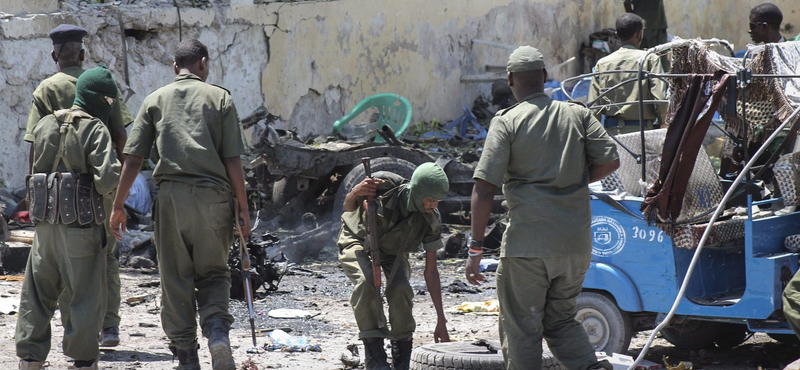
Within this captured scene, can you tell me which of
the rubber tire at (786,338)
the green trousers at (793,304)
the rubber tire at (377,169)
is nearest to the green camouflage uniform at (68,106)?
the green trousers at (793,304)

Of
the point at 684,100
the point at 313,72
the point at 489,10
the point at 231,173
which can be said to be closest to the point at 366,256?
the point at 231,173

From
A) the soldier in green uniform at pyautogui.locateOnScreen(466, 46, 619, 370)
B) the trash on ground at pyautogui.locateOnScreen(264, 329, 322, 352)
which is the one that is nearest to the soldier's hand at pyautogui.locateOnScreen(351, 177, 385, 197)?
the soldier in green uniform at pyautogui.locateOnScreen(466, 46, 619, 370)

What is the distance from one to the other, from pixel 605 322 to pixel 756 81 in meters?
1.69

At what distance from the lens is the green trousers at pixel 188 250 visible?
207 inches

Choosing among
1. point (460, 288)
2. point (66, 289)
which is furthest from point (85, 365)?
point (460, 288)

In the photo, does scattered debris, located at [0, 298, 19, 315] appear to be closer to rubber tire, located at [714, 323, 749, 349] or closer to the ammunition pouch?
the ammunition pouch

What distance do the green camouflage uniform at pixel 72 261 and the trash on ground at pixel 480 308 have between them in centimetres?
328

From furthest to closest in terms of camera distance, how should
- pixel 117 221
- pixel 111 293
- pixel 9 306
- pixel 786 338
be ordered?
pixel 9 306 < pixel 786 338 < pixel 111 293 < pixel 117 221

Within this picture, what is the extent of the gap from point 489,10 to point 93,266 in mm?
12769

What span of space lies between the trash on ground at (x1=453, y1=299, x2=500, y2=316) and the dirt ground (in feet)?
0.41

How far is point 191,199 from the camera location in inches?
207

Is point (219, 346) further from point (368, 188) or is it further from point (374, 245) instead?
point (368, 188)

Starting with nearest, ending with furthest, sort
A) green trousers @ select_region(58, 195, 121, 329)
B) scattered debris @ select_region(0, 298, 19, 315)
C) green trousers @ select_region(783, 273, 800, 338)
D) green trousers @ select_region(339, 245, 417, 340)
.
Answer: green trousers @ select_region(783, 273, 800, 338)
green trousers @ select_region(339, 245, 417, 340)
green trousers @ select_region(58, 195, 121, 329)
scattered debris @ select_region(0, 298, 19, 315)

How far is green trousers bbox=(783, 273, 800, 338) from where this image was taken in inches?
185
